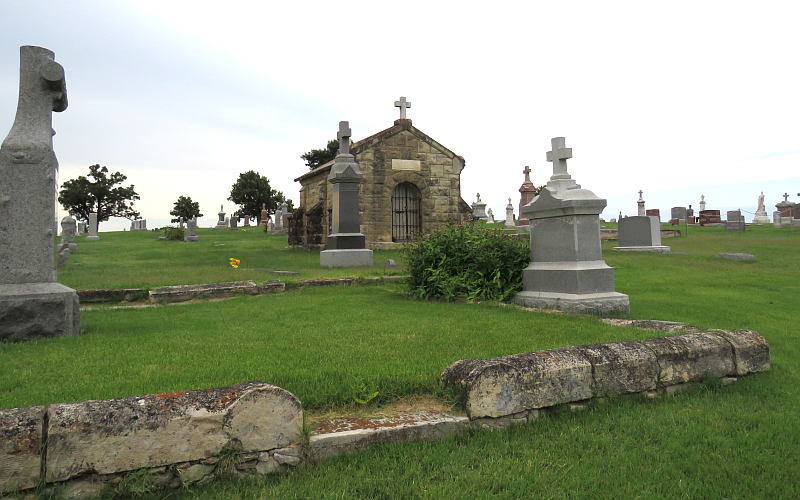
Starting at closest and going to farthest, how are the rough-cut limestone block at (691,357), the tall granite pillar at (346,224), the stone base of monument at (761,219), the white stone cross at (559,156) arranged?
the rough-cut limestone block at (691,357)
the white stone cross at (559,156)
the tall granite pillar at (346,224)
the stone base of monument at (761,219)

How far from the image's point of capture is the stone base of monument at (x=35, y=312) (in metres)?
4.46

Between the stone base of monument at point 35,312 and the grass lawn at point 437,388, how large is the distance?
0.78ft

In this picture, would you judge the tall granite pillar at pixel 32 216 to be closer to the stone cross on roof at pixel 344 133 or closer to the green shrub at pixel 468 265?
the green shrub at pixel 468 265

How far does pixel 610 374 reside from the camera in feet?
10.5

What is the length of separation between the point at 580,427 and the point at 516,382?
45cm

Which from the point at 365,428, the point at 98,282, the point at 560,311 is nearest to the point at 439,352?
the point at 365,428

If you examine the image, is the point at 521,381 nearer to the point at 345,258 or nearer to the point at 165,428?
the point at 165,428

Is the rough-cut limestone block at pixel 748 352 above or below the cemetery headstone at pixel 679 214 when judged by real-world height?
below

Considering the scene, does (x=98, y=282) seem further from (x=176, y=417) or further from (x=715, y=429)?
(x=715, y=429)

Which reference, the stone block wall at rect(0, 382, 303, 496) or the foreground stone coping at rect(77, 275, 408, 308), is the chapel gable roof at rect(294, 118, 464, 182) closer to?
the foreground stone coping at rect(77, 275, 408, 308)

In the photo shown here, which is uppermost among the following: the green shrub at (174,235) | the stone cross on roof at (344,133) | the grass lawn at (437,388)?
the stone cross on roof at (344,133)

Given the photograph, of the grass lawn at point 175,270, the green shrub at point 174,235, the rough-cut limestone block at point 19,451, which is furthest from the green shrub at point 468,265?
the green shrub at point 174,235


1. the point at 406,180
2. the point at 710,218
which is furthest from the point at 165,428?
the point at 710,218

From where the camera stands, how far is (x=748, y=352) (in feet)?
12.4
